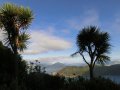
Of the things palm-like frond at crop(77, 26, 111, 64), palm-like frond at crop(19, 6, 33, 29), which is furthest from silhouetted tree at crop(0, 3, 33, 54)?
palm-like frond at crop(77, 26, 111, 64)

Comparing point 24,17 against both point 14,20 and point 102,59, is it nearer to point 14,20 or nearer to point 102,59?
point 14,20

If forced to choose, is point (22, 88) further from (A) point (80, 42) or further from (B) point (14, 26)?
(A) point (80, 42)

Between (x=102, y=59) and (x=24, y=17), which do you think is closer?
(x=24, y=17)

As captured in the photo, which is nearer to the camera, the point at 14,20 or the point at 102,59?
the point at 14,20

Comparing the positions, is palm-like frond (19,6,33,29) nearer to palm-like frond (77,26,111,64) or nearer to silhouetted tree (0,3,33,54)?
silhouetted tree (0,3,33,54)

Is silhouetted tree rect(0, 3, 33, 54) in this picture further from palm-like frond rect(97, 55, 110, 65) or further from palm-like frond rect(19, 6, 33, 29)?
palm-like frond rect(97, 55, 110, 65)

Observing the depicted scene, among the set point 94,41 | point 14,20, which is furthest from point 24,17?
point 94,41

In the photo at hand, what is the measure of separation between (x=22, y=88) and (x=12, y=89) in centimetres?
50

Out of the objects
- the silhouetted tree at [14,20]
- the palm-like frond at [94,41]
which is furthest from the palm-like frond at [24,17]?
the palm-like frond at [94,41]

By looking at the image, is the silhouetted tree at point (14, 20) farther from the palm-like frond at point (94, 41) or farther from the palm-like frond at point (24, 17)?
the palm-like frond at point (94, 41)

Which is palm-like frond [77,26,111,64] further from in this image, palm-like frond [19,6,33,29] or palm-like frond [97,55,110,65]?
palm-like frond [19,6,33,29]

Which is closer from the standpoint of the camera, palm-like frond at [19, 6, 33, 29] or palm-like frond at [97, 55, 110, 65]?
palm-like frond at [19, 6, 33, 29]

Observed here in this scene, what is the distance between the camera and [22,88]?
12078mm

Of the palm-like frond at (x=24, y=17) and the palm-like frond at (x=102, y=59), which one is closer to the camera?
the palm-like frond at (x=24, y=17)
